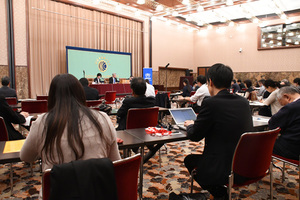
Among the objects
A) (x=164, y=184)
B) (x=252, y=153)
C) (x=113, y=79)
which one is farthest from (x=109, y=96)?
(x=252, y=153)

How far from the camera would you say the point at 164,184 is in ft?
9.56

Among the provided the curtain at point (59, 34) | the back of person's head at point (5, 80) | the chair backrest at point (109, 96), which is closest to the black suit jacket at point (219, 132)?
the back of person's head at point (5, 80)

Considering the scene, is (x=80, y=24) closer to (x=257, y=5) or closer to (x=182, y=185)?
(x=257, y=5)

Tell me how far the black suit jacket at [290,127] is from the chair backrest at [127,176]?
5.94 feet

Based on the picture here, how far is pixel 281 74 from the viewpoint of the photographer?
13.3 metres

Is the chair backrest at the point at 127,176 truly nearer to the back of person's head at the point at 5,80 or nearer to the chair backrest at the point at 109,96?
the back of person's head at the point at 5,80

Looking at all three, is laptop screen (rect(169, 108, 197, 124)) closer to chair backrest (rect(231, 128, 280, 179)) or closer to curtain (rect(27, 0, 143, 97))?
chair backrest (rect(231, 128, 280, 179))

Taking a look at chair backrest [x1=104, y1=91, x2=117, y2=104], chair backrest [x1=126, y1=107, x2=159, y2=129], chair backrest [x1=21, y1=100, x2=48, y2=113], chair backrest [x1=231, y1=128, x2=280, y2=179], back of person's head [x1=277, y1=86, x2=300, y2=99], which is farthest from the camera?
chair backrest [x1=104, y1=91, x2=117, y2=104]

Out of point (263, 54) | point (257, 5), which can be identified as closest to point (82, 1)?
point (257, 5)

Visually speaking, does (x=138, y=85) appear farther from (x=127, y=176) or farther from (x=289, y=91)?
(x=127, y=176)

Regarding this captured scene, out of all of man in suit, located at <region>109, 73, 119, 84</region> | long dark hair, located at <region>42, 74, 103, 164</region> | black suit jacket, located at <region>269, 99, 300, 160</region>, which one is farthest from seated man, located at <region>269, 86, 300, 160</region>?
man in suit, located at <region>109, 73, 119, 84</region>

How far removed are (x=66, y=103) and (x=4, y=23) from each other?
935 cm

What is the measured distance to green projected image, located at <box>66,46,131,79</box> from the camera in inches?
410

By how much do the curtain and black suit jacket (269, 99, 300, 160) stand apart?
950 centimetres
